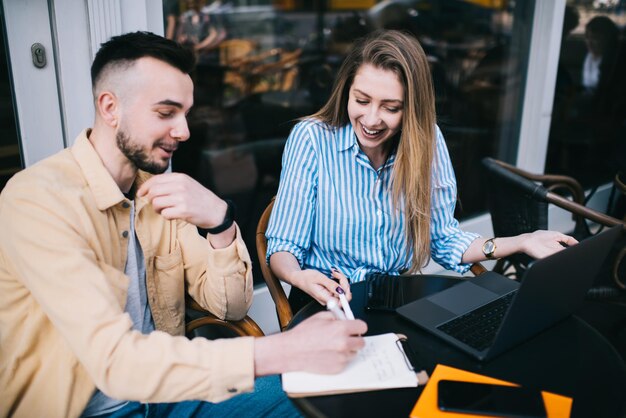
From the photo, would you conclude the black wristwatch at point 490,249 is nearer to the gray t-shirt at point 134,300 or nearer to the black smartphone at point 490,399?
the black smartphone at point 490,399

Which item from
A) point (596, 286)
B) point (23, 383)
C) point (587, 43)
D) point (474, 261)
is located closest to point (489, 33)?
point (587, 43)

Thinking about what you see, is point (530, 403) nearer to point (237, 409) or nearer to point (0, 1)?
point (237, 409)

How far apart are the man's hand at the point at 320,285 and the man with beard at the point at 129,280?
16 cm

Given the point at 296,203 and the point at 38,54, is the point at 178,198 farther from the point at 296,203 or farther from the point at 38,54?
the point at 38,54

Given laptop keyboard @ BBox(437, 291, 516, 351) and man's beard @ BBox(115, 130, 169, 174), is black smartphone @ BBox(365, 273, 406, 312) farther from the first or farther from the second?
man's beard @ BBox(115, 130, 169, 174)

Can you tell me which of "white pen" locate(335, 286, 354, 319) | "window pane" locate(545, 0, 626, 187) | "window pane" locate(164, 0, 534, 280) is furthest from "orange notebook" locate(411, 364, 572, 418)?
"window pane" locate(545, 0, 626, 187)

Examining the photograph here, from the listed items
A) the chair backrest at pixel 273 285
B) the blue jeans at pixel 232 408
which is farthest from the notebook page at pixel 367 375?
the chair backrest at pixel 273 285

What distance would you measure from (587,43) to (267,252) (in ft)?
11.6

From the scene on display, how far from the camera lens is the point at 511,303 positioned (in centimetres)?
110

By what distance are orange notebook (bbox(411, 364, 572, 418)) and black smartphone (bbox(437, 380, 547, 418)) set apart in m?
0.02

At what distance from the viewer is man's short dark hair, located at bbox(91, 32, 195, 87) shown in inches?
50.3

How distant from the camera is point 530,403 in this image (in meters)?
1.05

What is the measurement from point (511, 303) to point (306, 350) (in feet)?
1.35

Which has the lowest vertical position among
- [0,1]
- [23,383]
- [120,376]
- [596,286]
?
[596,286]
